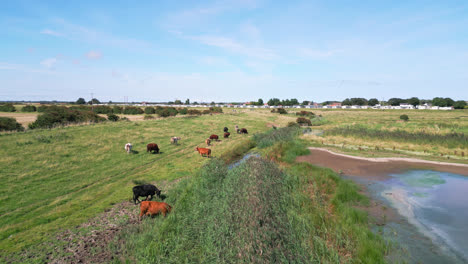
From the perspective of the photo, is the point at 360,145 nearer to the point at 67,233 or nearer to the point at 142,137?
the point at 142,137

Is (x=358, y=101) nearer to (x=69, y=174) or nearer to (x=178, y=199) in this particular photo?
(x=178, y=199)

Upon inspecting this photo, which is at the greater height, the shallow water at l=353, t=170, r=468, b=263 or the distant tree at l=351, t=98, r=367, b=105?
the distant tree at l=351, t=98, r=367, b=105

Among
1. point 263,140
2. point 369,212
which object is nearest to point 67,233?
point 369,212

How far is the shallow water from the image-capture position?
9.13 m

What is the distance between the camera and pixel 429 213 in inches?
488

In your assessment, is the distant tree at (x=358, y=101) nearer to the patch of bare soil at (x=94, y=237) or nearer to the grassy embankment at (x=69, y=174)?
the grassy embankment at (x=69, y=174)

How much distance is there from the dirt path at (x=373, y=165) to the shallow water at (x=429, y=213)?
1458mm

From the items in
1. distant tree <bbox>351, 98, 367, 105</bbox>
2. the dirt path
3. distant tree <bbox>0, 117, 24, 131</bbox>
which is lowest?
the dirt path

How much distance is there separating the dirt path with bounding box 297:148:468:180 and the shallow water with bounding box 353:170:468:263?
4.78 ft

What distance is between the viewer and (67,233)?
9.41 meters

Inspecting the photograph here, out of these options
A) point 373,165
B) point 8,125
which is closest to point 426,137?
point 373,165

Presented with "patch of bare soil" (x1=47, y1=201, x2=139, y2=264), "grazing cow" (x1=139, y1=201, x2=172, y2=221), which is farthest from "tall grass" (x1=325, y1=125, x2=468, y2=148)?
"patch of bare soil" (x1=47, y1=201, x2=139, y2=264)

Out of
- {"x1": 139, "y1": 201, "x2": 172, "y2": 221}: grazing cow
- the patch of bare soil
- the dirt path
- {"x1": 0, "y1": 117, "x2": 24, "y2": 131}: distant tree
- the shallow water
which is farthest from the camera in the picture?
{"x1": 0, "y1": 117, "x2": 24, "y2": 131}: distant tree

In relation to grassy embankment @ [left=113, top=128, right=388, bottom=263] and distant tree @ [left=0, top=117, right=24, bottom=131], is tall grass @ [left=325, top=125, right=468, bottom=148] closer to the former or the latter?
grassy embankment @ [left=113, top=128, right=388, bottom=263]
